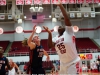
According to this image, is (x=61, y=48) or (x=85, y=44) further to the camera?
(x=85, y=44)

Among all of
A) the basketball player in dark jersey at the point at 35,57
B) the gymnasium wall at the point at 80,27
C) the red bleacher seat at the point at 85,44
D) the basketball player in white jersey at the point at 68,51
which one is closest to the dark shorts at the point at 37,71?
the basketball player in dark jersey at the point at 35,57

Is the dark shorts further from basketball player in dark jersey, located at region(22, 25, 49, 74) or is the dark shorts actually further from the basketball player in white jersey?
the basketball player in white jersey

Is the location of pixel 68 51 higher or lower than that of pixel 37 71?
higher

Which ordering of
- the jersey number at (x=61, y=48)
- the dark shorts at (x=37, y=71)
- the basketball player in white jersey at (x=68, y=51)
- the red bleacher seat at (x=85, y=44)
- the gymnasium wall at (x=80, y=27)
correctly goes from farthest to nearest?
the gymnasium wall at (x=80, y=27) < the red bleacher seat at (x=85, y=44) < the dark shorts at (x=37, y=71) < the jersey number at (x=61, y=48) < the basketball player in white jersey at (x=68, y=51)

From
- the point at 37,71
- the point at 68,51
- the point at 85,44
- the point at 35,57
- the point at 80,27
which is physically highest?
the point at 68,51

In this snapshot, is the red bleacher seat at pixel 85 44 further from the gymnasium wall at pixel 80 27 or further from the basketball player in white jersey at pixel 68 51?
the basketball player in white jersey at pixel 68 51

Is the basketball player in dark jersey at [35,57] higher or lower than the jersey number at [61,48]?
lower

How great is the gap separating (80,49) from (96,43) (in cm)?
343

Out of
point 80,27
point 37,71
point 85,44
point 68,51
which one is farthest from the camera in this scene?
point 80,27

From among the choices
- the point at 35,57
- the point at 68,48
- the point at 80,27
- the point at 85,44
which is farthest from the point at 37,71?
the point at 80,27

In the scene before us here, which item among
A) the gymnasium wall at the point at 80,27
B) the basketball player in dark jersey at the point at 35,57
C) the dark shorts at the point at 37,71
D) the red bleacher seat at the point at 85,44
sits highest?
the basketball player in dark jersey at the point at 35,57

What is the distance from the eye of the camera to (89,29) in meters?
25.0

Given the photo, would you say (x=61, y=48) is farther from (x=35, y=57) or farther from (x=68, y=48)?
(x=35, y=57)

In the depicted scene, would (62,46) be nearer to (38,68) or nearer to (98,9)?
(38,68)
